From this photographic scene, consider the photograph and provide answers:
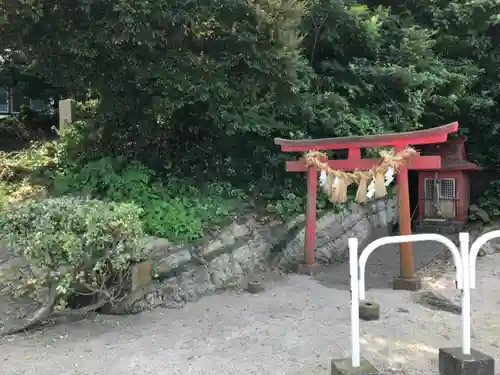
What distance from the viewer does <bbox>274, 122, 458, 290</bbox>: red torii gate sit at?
6.06 meters

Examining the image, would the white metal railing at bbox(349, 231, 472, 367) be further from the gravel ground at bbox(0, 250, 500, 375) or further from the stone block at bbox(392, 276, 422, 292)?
the stone block at bbox(392, 276, 422, 292)

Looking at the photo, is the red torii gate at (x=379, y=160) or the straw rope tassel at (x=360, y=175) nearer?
the red torii gate at (x=379, y=160)

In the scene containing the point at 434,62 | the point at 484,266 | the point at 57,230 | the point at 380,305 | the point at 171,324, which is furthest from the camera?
the point at 434,62

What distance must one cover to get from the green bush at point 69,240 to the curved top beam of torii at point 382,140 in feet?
10.4

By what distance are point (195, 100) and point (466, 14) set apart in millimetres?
6929

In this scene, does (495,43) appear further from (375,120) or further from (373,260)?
(373,260)

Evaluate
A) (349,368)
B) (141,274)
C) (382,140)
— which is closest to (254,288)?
(141,274)

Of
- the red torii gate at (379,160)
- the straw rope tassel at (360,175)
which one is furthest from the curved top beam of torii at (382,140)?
the straw rope tassel at (360,175)

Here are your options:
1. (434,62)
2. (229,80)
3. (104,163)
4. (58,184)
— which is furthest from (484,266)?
(58,184)

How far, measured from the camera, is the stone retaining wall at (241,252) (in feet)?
18.4

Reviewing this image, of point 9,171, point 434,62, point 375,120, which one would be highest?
point 434,62

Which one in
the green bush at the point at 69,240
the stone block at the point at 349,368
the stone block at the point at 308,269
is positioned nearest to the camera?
the stone block at the point at 349,368

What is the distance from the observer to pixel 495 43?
10.2 meters

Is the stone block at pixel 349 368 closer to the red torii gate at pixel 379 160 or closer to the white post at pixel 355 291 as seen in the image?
the white post at pixel 355 291
